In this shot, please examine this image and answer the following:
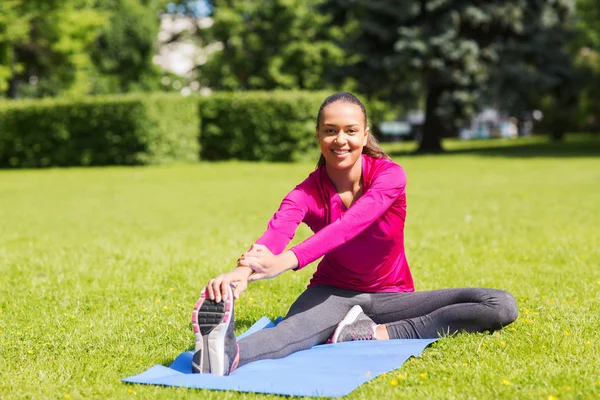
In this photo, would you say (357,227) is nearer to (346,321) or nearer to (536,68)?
(346,321)

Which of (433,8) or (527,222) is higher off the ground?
(433,8)

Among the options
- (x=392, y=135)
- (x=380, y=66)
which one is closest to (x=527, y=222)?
(x=380, y=66)

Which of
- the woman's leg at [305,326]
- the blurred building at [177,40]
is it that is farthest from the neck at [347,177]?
the blurred building at [177,40]

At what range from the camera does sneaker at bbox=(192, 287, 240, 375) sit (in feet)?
11.6

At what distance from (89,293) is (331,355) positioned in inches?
105

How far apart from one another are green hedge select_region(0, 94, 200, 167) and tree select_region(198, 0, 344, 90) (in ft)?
41.8

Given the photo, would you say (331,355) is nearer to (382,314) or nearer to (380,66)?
(382,314)

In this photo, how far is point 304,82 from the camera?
3725 cm

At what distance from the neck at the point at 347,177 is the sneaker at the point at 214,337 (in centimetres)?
113

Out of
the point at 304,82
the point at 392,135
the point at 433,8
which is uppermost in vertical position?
the point at 433,8

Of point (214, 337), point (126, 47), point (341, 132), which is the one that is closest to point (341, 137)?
Answer: point (341, 132)

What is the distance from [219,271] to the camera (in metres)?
6.77

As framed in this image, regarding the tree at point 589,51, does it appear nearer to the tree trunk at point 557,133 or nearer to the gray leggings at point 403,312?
the tree trunk at point 557,133

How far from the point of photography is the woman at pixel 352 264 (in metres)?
3.90
